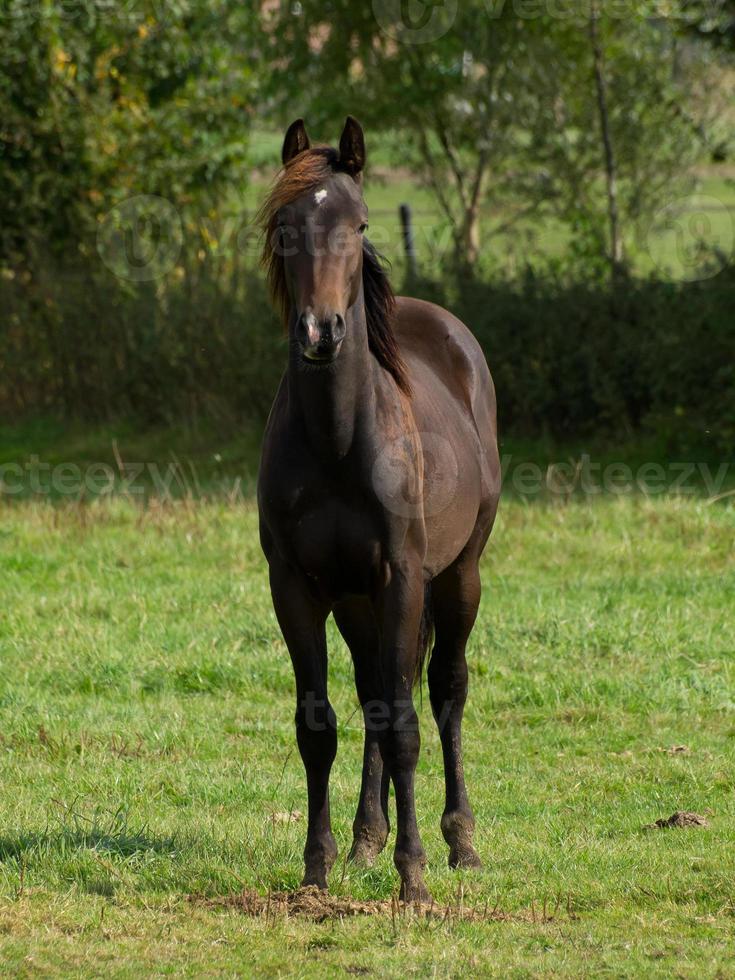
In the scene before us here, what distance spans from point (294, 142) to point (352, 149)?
0.79 ft

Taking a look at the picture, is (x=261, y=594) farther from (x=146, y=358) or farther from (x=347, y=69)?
(x=347, y=69)

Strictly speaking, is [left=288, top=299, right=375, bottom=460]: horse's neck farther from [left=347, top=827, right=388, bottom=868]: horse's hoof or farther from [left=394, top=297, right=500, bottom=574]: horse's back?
[left=347, top=827, right=388, bottom=868]: horse's hoof

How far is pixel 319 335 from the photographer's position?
411 centimetres

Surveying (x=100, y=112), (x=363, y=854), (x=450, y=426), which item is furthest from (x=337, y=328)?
(x=100, y=112)

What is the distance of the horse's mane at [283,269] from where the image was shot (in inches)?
173

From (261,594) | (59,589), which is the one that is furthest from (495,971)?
(59,589)

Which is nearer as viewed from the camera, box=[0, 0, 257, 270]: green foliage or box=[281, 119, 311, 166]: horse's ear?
box=[281, 119, 311, 166]: horse's ear

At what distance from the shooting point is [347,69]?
1883 centimetres

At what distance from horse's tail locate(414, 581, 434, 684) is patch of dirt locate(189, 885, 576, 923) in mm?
1117

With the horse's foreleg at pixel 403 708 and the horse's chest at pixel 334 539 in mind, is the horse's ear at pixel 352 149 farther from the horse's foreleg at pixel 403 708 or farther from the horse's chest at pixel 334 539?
the horse's foreleg at pixel 403 708

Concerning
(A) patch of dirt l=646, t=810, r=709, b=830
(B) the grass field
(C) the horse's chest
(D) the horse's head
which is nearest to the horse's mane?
(D) the horse's head

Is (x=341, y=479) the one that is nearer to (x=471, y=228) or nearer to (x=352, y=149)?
(x=352, y=149)

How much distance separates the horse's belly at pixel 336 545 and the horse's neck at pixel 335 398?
0.20m

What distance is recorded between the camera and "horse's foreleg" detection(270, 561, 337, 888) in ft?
15.4
